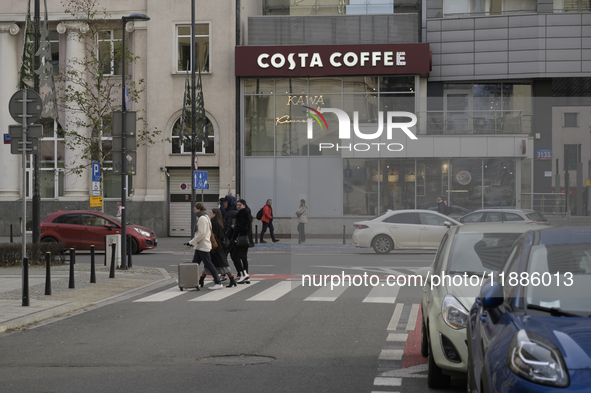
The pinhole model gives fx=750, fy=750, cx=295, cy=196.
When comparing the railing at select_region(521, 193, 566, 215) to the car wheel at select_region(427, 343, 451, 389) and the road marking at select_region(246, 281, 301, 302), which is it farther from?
the car wheel at select_region(427, 343, 451, 389)

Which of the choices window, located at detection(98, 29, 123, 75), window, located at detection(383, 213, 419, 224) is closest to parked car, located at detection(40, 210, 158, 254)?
window, located at detection(383, 213, 419, 224)

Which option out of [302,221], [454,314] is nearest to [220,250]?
[454,314]

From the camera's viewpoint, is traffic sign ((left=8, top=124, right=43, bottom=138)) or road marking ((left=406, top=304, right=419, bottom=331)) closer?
road marking ((left=406, top=304, right=419, bottom=331))

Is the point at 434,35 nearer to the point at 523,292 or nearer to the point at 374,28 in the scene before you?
the point at 374,28

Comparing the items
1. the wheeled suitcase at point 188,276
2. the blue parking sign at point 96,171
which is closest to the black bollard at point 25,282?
the wheeled suitcase at point 188,276

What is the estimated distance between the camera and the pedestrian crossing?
1381 centimetres

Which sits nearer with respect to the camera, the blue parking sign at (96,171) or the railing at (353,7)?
the blue parking sign at (96,171)

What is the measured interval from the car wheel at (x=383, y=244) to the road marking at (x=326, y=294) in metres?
8.02

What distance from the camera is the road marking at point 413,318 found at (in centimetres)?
1048

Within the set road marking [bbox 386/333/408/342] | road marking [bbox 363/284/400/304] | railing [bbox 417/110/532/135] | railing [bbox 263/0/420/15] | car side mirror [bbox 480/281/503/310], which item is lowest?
road marking [bbox 363/284/400/304]

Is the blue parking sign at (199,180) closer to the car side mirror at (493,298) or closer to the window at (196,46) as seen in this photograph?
the window at (196,46)

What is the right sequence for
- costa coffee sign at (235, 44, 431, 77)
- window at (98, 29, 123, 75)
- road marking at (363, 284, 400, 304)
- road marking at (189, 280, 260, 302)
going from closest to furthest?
road marking at (363, 284, 400, 304), road marking at (189, 280, 260, 302), costa coffee sign at (235, 44, 431, 77), window at (98, 29, 123, 75)

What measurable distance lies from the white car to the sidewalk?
748cm

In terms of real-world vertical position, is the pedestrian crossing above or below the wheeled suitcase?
below
